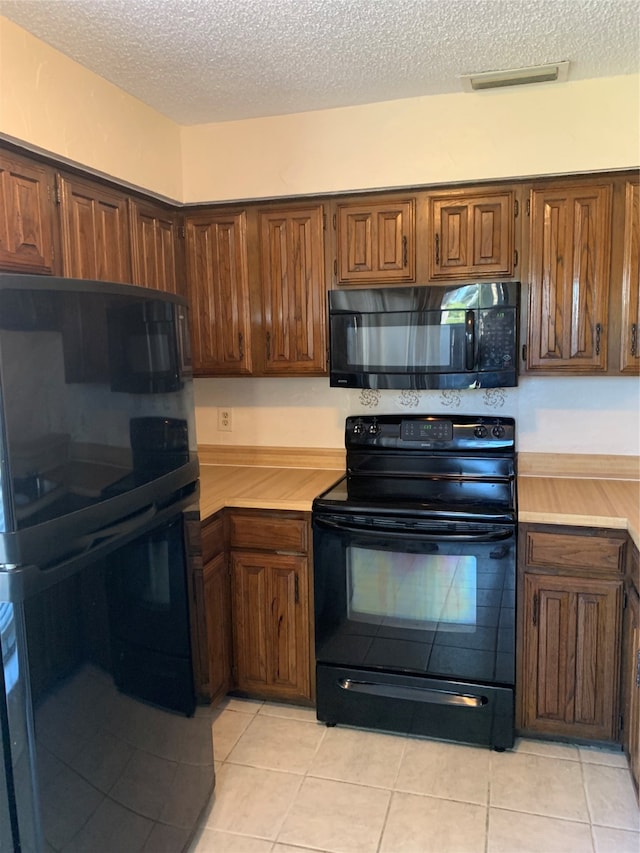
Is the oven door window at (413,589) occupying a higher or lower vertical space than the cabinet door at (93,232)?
lower

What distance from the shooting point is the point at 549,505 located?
2250 millimetres

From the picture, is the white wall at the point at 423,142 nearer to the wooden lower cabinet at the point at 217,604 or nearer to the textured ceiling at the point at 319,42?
the textured ceiling at the point at 319,42

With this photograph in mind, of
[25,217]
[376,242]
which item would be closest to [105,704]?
[25,217]

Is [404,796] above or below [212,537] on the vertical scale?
below

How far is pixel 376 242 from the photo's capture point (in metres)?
2.52

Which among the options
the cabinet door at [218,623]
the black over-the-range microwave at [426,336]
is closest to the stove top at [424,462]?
the black over-the-range microwave at [426,336]

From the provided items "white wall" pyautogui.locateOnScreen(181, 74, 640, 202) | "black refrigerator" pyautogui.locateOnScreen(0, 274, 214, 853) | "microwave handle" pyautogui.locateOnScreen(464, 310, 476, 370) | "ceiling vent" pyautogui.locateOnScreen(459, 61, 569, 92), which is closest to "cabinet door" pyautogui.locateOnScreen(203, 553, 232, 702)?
"black refrigerator" pyautogui.locateOnScreen(0, 274, 214, 853)

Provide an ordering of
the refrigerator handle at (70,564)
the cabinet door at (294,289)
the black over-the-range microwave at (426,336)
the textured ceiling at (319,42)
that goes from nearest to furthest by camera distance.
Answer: the refrigerator handle at (70,564) < the textured ceiling at (319,42) < the black over-the-range microwave at (426,336) < the cabinet door at (294,289)

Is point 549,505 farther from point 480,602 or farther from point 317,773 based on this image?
point 317,773

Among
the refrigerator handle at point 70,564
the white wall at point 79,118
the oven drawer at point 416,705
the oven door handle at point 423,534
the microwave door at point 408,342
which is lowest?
the oven drawer at point 416,705

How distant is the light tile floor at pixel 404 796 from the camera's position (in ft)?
6.24

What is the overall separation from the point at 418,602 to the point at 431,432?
742mm

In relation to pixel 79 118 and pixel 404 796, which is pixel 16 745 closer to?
pixel 404 796

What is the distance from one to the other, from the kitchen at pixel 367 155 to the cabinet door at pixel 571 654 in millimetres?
708
